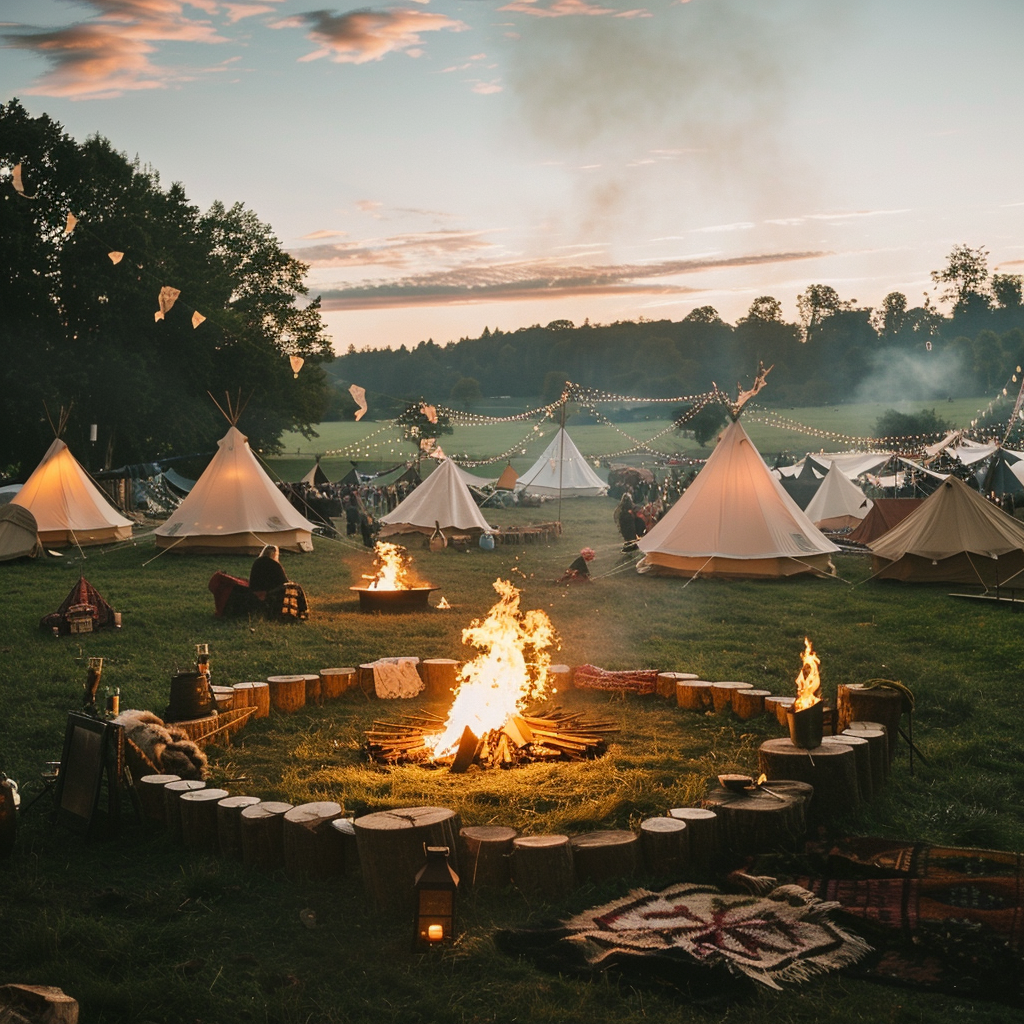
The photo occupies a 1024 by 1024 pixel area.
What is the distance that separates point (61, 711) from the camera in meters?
7.16

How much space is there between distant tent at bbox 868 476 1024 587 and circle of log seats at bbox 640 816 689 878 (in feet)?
36.3

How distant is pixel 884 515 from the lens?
1934cm

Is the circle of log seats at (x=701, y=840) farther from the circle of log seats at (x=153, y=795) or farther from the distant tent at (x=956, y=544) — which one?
the distant tent at (x=956, y=544)

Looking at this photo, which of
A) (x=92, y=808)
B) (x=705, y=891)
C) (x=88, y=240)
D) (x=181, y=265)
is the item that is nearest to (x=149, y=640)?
(x=92, y=808)

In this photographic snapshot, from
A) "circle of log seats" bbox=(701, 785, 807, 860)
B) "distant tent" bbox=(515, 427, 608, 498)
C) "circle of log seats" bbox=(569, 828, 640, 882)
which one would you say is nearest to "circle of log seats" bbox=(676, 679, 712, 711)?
"circle of log seats" bbox=(701, 785, 807, 860)

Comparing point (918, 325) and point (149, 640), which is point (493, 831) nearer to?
point (149, 640)

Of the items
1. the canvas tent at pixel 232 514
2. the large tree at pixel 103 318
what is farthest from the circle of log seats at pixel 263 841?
the large tree at pixel 103 318

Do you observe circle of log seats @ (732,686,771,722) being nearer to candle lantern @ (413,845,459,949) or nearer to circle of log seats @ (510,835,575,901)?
circle of log seats @ (510,835,575,901)

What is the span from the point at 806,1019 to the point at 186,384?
33181 millimetres

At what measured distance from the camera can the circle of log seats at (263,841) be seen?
4.54m

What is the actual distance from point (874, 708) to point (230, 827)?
3621 mm

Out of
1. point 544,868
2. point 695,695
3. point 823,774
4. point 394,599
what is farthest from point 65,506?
point 823,774

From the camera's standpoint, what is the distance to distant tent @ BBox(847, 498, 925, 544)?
1911cm

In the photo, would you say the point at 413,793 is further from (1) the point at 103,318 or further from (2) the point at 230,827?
(1) the point at 103,318
